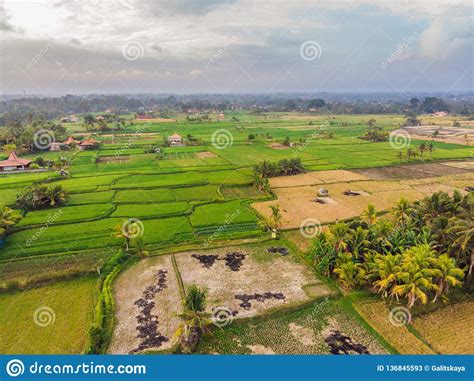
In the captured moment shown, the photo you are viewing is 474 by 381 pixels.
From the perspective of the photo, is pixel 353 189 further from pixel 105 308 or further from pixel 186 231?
pixel 105 308

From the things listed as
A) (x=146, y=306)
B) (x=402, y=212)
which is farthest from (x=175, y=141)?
(x=146, y=306)

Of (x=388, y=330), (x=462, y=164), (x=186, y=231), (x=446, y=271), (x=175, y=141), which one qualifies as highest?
(x=175, y=141)

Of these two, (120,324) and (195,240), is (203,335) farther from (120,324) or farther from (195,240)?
(195,240)

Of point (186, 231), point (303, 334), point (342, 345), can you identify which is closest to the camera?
point (342, 345)

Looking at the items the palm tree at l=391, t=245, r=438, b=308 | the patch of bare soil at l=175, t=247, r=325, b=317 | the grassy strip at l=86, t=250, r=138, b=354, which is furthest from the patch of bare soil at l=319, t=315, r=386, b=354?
the grassy strip at l=86, t=250, r=138, b=354

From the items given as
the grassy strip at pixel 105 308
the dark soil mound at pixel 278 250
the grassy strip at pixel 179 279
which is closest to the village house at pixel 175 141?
the grassy strip at pixel 105 308

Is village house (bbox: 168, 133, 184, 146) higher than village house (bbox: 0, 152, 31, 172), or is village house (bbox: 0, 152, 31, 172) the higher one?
village house (bbox: 168, 133, 184, 146)

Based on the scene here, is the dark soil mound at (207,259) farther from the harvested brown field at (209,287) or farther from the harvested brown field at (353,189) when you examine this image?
the harvested brown field at (353,189)

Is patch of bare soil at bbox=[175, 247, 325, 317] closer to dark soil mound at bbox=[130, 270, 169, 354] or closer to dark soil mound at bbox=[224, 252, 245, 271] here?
dark soil mound at bbox=[224, 252, 245, 271]
